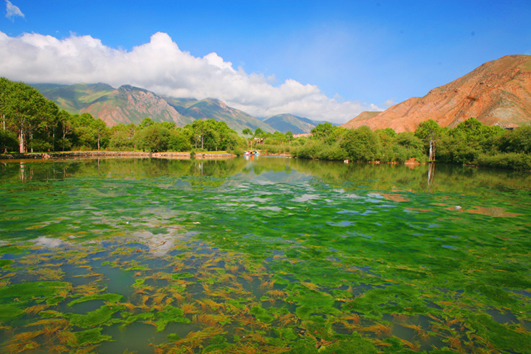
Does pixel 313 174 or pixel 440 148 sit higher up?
pixel 440 148

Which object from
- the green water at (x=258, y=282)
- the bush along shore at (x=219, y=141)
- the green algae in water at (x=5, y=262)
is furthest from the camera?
the bush along shore at (x=219, y=141)

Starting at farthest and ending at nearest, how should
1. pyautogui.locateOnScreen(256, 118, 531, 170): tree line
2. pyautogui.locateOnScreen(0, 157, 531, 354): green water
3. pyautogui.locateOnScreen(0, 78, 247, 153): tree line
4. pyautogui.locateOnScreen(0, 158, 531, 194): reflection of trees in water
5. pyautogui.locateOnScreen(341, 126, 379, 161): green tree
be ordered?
1. pyautogui.locateOnScreen(341, 126, 379, 161): green tree
2. pyautogui.locateOnScreen(0, 78, 247, 153): tree line
3. pyautogui.locateOnScreen(256, 118, 531, 170): tree line
4. pyautogui.locateOnScreen(0, 158, 531, 194): reflection of trees in water
5. pyautogui.locateOnScreen(0, 157, 531, 354): green water

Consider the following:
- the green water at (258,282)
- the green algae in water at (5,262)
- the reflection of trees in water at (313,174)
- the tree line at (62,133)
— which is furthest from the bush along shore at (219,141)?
the green algae in water at (5,262)

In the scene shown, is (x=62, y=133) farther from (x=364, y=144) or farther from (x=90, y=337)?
(x=90, y=337)

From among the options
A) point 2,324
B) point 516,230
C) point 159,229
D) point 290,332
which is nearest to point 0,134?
point 159,229

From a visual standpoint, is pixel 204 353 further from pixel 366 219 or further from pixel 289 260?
pixel 366 219

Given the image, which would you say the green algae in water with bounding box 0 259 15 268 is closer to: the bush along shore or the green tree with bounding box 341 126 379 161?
the bush along shore

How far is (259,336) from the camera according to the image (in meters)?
4.50

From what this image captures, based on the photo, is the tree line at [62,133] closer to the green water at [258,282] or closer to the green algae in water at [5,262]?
the green water at [258,282]

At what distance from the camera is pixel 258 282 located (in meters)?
6.29

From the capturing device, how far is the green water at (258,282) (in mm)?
4492

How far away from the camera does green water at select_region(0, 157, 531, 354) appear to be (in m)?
4.49

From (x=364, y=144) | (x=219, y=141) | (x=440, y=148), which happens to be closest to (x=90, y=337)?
(x=364, y=144)

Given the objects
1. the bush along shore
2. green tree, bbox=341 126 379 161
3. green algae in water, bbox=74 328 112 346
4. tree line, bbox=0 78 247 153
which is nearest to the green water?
green algae in water, bbox=74 328 112 346
